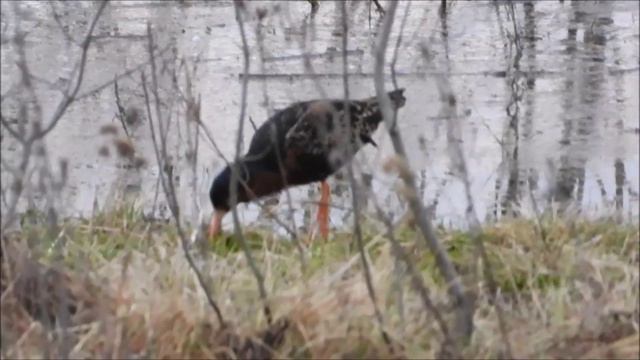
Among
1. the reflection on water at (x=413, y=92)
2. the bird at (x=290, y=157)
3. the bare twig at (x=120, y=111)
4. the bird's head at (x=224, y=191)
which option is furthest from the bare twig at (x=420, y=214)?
the bare twig at (x=120, y=111)

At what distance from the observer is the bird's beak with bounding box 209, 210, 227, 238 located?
681cm

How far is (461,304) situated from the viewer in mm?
5031

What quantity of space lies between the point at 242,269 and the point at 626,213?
1817mm

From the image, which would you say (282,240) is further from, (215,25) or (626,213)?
(215,25)

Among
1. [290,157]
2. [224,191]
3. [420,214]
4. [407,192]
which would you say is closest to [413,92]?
[290,157]

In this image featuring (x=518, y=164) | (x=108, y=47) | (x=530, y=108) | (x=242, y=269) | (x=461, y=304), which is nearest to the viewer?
(x=461, y=304)

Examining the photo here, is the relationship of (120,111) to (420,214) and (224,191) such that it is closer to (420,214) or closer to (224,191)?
(224,191)

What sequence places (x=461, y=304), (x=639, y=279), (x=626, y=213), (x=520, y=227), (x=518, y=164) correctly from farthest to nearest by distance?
(x=518, y=164)
(x=626, y=213)
(x=520, y=227)
(x=639, y=279)
(x=461, y=304)

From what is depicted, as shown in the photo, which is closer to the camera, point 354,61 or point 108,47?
point 354,61

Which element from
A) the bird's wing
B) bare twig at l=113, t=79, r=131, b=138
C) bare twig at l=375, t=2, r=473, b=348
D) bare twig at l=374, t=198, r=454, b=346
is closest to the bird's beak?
the bird's wing

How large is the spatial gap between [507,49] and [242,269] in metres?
6.12

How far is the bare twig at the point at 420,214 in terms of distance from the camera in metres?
4.90

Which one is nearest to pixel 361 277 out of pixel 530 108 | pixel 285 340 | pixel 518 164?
pixel 285 340

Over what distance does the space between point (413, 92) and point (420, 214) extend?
531 centimetres
